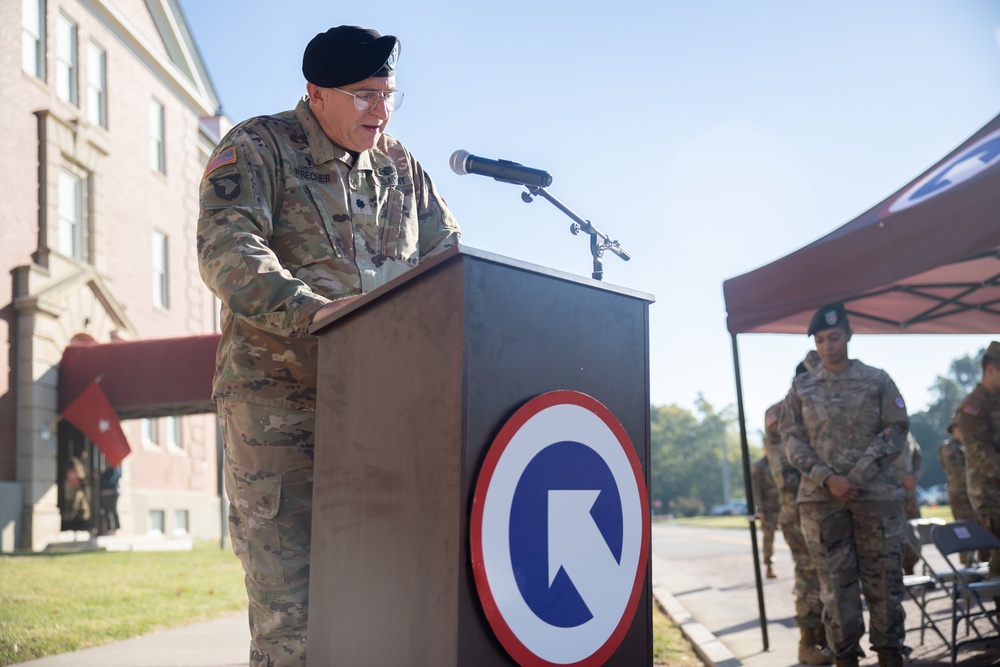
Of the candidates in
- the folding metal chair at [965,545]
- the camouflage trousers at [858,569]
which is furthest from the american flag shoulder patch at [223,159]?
the folding metal chair at [965,545]

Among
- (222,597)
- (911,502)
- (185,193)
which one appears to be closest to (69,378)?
(185,193)

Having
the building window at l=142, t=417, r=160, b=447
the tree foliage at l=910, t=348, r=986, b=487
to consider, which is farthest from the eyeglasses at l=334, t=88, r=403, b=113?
the tree foliage at l=910, t=348, r=986, b=487

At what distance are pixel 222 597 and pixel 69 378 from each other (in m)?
10.3

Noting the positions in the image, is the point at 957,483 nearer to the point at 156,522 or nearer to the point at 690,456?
the point at 156,522

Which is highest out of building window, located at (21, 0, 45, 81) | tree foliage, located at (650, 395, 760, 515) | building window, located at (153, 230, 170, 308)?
building window, located at (21, 0, 45, 81)

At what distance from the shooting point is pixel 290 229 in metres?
2.64

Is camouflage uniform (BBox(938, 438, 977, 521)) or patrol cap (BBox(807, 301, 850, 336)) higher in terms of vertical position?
patrol cap (BBox(807, 301, 850, 336))

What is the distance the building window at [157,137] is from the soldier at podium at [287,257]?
22.8 metres

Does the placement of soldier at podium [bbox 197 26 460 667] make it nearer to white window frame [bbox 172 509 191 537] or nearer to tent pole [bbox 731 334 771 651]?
tent pole [bbox 731 334 771 651]

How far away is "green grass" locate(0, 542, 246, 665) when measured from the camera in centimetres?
636

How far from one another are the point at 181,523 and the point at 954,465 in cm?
1837

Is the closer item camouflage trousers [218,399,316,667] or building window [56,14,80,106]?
camouflage trousers [218,399,316,667]

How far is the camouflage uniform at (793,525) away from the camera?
6832mm

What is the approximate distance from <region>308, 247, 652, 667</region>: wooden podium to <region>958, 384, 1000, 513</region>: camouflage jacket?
644 centimetres
